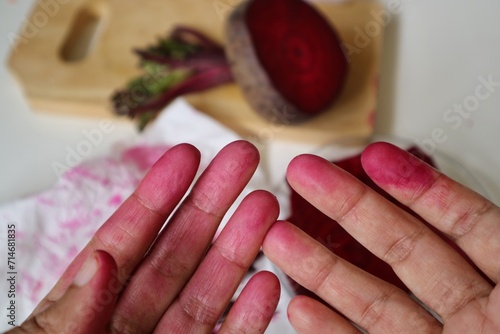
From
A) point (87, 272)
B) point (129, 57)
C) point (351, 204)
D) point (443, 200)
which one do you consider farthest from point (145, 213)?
point (129, 57)

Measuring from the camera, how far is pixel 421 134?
122 cm

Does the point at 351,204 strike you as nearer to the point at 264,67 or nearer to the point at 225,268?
the point at 225,268

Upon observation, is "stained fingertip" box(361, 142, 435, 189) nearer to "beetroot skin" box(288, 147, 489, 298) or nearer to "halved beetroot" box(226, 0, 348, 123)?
"beetroot skin" box(288, 147, 489, 298)

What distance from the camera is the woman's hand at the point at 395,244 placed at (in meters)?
0.74

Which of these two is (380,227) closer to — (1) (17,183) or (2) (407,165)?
(2) (407,165)

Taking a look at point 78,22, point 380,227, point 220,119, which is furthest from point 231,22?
point 380,227

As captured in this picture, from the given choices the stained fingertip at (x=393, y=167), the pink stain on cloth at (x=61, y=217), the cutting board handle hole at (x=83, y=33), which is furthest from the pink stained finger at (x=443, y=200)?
the cutting board handle hole at (x=83, y=33)

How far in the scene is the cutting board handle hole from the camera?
1.39m

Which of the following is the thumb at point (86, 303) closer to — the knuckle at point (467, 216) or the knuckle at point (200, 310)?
the knuckle at point (200, 310)

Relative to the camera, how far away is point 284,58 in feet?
3.78

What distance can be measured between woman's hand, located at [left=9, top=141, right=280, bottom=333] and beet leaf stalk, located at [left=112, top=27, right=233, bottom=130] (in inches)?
20.0

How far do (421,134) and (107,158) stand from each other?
0.73 m

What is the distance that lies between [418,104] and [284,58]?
14.5 inches

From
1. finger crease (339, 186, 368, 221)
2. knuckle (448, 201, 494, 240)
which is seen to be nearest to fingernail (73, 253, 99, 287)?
finger crease (339, 186, 368, 221)
